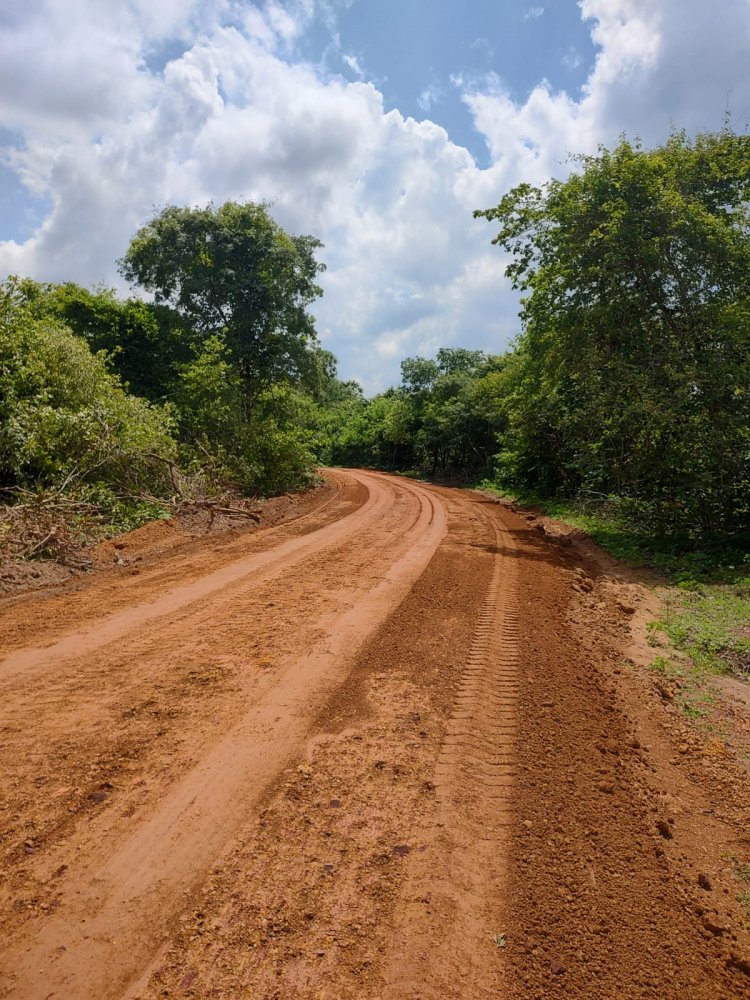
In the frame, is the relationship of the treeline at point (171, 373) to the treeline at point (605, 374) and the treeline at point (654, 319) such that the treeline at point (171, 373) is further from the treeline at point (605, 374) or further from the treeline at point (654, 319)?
the treeline at point (654, 319)

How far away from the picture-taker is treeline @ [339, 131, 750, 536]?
9242 mm

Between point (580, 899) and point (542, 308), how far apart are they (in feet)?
36.6

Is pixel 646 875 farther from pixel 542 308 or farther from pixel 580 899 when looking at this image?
pixel 542 308

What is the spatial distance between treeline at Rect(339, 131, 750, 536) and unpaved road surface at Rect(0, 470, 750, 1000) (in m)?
5.42

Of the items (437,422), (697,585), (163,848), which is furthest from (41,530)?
(437,422)

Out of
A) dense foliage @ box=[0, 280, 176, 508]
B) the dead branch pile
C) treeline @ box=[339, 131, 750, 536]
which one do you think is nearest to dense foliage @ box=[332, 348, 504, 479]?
treeline @ box=[339, 131, 750, 536]

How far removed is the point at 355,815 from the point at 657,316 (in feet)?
35.0

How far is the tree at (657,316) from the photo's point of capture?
30.3 feet

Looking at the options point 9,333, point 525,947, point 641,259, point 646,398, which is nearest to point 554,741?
point 525,947

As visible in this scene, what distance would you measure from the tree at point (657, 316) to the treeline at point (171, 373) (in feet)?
29.8

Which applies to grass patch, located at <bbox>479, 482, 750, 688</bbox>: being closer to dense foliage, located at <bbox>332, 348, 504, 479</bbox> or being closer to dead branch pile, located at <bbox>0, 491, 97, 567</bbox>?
dead branch pile, located at <bbox>0, 491, 97, 567</bbox>

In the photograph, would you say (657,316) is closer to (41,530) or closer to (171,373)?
(41,530)

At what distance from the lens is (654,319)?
10312 millimetres

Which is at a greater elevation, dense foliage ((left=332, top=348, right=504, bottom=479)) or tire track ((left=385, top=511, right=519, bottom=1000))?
dense foliage ((left=332, top=348, right=504, bottom=479))
